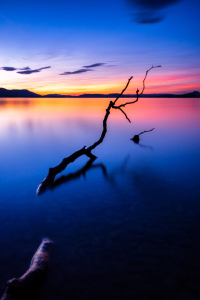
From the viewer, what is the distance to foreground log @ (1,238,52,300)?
136 inches

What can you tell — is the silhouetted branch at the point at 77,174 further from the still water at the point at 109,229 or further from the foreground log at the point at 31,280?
the foreground log at the point at 31,280

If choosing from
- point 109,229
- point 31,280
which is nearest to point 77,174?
point 109,229

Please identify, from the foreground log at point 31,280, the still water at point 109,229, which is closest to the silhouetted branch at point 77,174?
the still water at point 109,229

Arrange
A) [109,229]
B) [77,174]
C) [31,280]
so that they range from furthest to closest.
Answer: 1. [77,174]
2. [109,229]
3. [31,280]

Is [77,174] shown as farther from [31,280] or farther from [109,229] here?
[31,280]

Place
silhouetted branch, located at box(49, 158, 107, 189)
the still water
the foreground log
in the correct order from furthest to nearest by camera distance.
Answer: silhouetted branch, located at box(49, 158, 107, 189), the still water, the foreground log

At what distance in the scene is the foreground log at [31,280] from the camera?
3.45 metres

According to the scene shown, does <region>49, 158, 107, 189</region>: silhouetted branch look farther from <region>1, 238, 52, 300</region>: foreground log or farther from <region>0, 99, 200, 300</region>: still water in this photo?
<region>1, 238, 52, 300</region>: foreground log

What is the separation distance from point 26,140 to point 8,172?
394 inches

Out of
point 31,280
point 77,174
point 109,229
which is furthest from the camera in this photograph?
point 77,174

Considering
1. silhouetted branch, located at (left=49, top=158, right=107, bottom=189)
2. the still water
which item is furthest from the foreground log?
silhouetted branch, located at (left=49, top=158, right=107, bottom=189)

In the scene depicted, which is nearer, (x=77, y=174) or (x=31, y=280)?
(x=31, y=280)

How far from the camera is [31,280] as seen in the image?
3.84 meters

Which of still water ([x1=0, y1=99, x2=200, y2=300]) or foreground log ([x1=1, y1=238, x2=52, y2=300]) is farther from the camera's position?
still water ([x1=0, y1=99, x2=200, y2=300])
